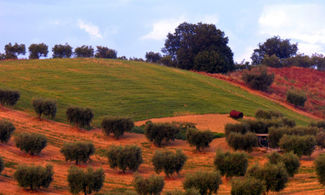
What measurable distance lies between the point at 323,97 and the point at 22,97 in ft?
159

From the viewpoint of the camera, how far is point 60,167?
814 inches

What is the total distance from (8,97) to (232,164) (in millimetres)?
19690

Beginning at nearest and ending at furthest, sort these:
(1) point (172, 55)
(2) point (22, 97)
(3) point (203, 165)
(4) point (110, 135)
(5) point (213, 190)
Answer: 1. (5) point (213, 190)
2. (3) point (203, 165)
3. (4) point (110, 135)
4. (2) point (22, 97)
5. (1) point (172, 55)

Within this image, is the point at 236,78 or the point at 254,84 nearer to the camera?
the point at 254,84

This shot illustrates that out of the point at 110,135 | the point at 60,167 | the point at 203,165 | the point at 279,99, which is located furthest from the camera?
the point at 279,99

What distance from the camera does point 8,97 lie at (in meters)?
31.5

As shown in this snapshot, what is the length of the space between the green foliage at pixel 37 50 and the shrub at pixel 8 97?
39.3m

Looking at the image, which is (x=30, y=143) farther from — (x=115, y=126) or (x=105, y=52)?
(x=105, y=52)

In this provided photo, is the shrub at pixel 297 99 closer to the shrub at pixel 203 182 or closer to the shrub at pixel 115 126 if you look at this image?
the shrub at pixel 115 126

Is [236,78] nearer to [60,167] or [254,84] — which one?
[254,84]

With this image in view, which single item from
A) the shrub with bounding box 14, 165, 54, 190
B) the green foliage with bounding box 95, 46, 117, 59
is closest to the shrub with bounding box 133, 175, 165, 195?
the shrub with bounding box 14, 165, 54, 190

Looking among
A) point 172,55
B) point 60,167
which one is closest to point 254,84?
point 60,167

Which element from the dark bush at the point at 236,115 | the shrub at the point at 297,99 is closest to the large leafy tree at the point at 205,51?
the shrub at the point at 297,99

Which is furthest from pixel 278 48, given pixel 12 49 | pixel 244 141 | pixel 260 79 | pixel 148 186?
pixel 148 186
